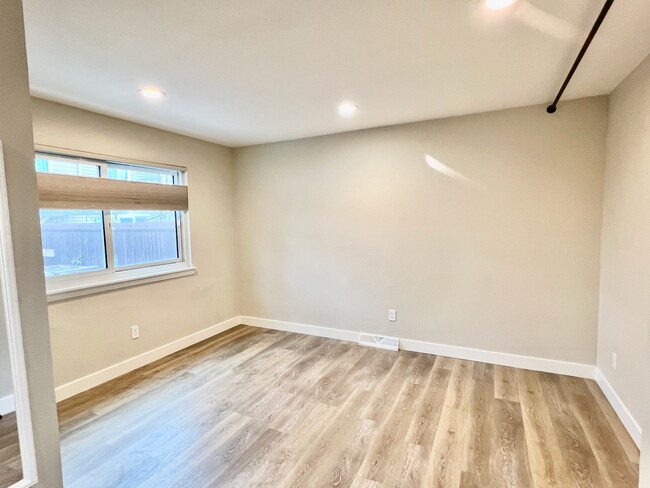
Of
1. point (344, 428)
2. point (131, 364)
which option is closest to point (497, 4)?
point (344, 428)

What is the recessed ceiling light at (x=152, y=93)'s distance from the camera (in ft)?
7.48

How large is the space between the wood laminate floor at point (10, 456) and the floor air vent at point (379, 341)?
2854 millimetres

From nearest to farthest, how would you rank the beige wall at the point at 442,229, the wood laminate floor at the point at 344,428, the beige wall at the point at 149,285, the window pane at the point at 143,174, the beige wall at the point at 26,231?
1. the beige wall at the point at 26,231
2. the wood laminate floor at the point at 344,428
3. the beige wall at the point at 149,285
4. the beige wall at the point at 442,229
5. the window pane at the point at 143,174

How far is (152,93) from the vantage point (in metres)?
2.35

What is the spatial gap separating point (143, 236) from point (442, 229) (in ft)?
9.99

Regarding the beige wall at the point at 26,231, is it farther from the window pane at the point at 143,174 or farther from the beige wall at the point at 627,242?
the beige wall at the point at 627,242

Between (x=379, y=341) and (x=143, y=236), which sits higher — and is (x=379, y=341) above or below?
below

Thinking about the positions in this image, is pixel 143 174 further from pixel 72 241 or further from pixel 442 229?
pixel 442 229

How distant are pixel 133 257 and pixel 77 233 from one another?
58 cm

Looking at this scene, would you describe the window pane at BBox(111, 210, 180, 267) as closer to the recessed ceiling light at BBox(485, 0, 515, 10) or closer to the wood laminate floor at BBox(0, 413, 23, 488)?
the wood laminate floor at BBox(0, 413, 23, 488)

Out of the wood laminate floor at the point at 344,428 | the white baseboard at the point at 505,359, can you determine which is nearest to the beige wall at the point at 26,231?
the wood laminate floor at the point at 344,428

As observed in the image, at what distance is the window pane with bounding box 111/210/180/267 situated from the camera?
3039 mm

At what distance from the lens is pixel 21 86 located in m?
1.28

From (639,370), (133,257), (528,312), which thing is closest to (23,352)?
(133,257)
